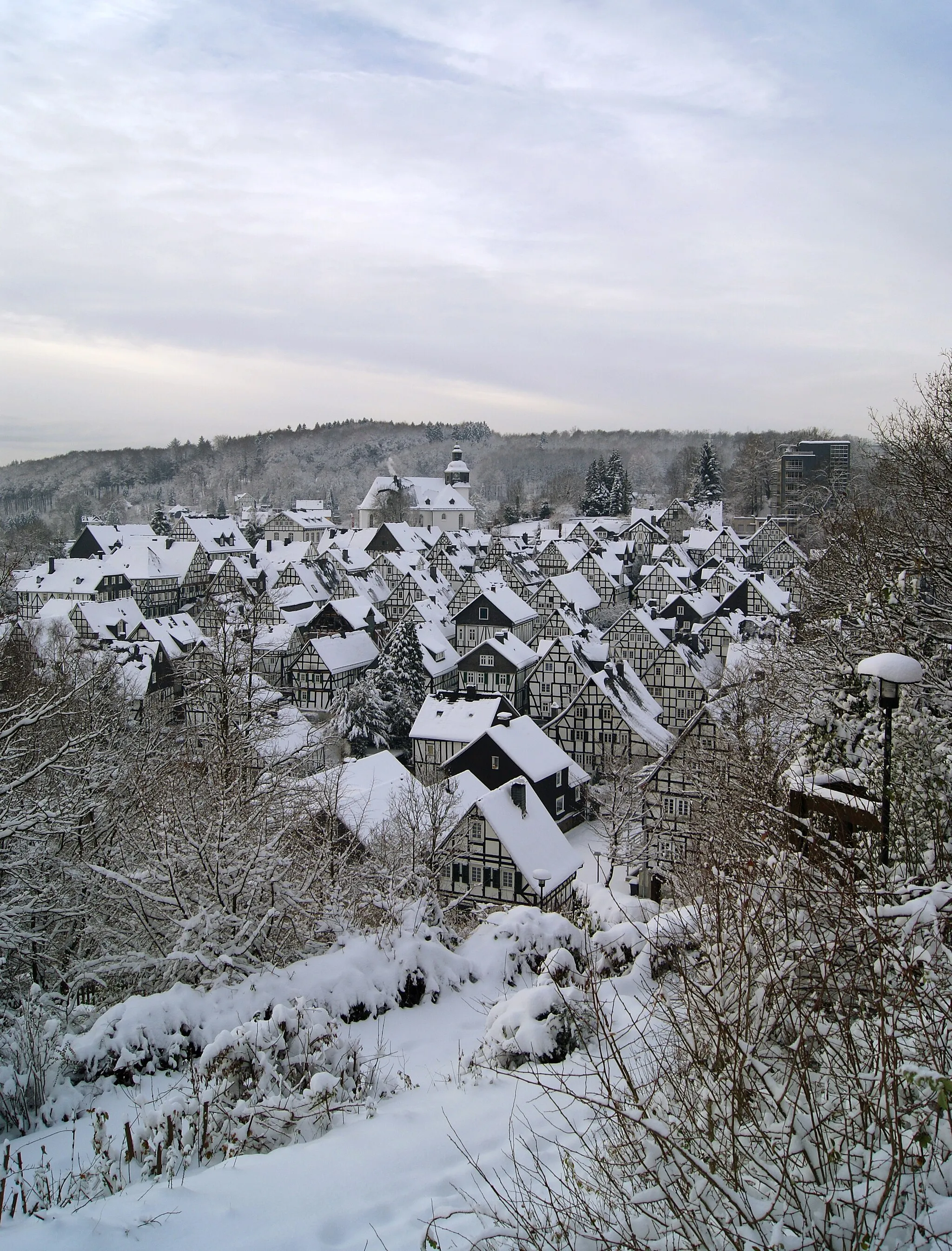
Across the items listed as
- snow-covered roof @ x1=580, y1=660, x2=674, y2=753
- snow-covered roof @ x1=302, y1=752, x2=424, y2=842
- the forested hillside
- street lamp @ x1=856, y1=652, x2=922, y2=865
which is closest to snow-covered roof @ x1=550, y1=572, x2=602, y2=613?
snow-covered roof @ x1=580, y1=660, x2=674, y2=753

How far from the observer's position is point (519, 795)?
21469mm

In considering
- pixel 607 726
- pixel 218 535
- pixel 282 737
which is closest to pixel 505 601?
pixel 607 726

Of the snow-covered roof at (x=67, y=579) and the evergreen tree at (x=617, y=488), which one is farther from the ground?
the evergreen tree at (x=617, y=488)

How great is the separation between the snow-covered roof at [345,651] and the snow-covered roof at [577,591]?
13.8 metres

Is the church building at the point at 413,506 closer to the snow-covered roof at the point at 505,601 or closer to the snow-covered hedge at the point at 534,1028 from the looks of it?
the snow-covered roof at the point at 505,601

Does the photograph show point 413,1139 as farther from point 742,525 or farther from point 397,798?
point 742,525

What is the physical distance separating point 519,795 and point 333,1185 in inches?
652

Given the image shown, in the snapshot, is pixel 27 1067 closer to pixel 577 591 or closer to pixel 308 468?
pixel 577 591

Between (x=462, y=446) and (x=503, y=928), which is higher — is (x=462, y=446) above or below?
above

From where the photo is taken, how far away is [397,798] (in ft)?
68.4

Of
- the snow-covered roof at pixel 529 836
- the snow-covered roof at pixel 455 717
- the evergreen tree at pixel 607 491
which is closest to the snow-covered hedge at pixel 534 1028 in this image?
the snow-covered roof at pixel 529 836

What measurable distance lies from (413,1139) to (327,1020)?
7.40 feet

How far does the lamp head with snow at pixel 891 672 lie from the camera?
772cm

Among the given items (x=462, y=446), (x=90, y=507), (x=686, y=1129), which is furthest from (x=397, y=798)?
(x=462, y=446)
